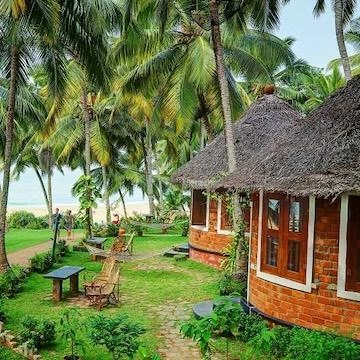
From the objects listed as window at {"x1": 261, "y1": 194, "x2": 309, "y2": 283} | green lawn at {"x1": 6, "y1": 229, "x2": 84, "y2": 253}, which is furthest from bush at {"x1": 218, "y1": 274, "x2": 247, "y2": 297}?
green lawn at {"x1": 6, "y1": 229, "x2": 84, "y2": 253}

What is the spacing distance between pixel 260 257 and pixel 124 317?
285cm

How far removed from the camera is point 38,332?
779 centimetres

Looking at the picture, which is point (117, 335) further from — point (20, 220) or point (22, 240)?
point (20, 220)

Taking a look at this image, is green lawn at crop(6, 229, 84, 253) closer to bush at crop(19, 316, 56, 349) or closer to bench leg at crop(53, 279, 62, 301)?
bench leg at crop(53, 279, 62, 301)

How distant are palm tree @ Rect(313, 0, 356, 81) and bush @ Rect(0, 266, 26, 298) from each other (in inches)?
353

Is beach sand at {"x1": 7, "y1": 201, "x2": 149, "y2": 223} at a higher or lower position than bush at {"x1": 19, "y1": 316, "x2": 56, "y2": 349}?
lower

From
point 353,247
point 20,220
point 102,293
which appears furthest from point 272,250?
point 20,220

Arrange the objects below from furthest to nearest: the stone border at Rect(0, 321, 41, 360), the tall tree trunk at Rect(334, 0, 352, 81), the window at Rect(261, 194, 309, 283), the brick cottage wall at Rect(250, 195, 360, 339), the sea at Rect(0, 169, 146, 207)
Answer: the sea at Rect(0, 169, 146, 207)
the tall tree trunk at Rect(334, 0, 352, 81)
the window at Rect(261, 194, 309, 283)
the brick cottage wall at Rect(250, 195, 360, 339)
the stone border at Rect(0, 321, 41, 360)

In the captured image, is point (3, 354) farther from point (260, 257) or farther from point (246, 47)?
point (246, 47)

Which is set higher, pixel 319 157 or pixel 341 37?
pixel 341 37

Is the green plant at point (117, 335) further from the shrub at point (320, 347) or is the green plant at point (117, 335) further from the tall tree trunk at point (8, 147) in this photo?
the tall tree trunk at point (8, 147)

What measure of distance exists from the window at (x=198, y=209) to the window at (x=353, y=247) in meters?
9.22

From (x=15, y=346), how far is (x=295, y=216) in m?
4.53

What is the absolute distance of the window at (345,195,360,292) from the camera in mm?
7242
